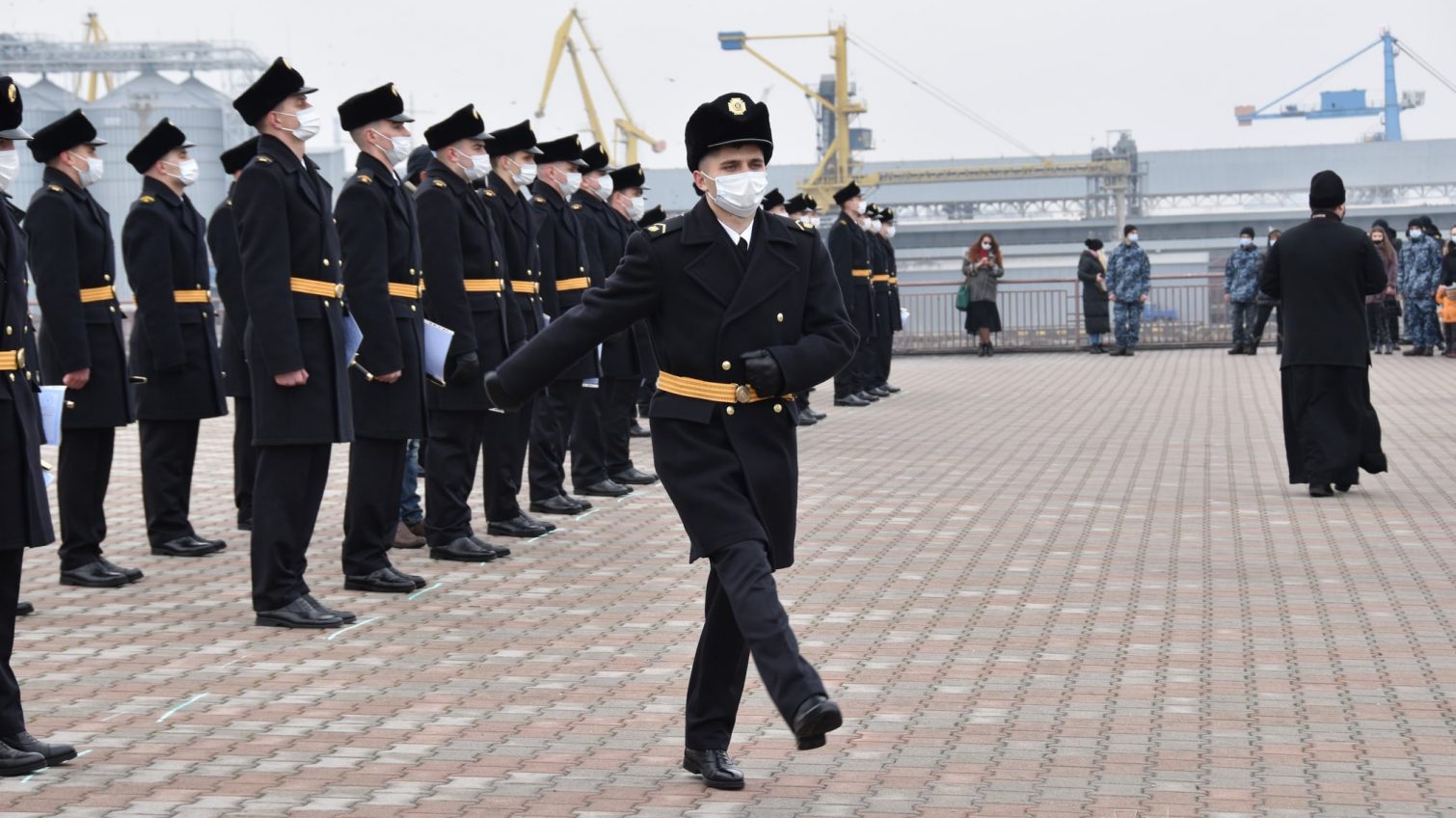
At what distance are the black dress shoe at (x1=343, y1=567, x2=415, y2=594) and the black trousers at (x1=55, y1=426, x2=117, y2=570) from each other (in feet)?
4.26

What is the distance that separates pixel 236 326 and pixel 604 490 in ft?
8.97

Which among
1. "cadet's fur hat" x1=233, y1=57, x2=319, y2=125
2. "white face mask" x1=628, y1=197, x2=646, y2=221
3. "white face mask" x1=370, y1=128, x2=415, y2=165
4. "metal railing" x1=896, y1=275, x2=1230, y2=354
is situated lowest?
"metal railing" x1=896, y1=275, x2=1230, y2=354

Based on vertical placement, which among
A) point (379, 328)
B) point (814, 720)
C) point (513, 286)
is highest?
point (513, 286)

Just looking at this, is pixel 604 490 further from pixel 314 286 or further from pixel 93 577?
pixel 314 286

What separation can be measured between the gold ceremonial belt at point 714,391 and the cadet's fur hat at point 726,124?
0.56 meters

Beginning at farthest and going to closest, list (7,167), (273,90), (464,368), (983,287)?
(983,287)
(464,368)
(273,90)
(7,167)

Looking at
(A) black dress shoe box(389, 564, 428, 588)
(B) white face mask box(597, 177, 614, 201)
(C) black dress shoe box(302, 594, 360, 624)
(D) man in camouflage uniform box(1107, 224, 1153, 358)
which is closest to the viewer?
(C) black dress shoe box(302, 594, 360, 624)

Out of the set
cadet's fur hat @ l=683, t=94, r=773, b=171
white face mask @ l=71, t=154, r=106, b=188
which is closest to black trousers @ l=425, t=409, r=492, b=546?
white face mask @ l=71, t=154, r=106, b=188

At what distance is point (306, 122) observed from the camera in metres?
7.62

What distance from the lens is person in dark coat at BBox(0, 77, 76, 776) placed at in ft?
17.8

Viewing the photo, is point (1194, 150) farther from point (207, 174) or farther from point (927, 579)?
point (927, 579)

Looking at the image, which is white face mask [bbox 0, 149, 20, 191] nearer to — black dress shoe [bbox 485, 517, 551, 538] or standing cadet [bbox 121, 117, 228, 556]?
standing cadet [bbox 121, 117, 228, 556]

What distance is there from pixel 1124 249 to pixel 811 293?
2431 cm

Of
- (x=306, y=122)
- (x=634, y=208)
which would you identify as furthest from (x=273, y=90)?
(x=634, y=208)
